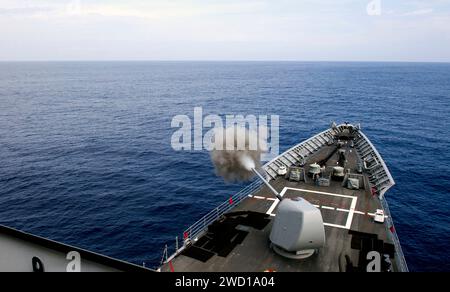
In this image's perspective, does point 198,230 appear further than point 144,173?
No

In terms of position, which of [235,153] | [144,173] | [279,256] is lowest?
[144,173]

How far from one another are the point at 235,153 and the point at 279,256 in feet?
30.7

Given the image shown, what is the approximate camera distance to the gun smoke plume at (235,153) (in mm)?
Answer: 27875

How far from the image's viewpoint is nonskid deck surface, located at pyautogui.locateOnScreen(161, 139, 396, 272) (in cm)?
2109

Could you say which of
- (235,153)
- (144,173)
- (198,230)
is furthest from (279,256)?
(144,173)

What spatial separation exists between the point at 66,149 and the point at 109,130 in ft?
57.2

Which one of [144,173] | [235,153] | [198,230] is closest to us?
[198,230]

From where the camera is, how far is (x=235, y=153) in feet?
92.0

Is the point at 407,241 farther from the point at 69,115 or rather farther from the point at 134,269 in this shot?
the point at 69,115

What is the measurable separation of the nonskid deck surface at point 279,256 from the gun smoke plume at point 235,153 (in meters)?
3.72

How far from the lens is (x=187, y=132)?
Result: 91625 mm

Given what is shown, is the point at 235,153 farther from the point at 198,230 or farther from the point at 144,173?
the point at 144,173

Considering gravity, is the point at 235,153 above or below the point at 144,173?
above

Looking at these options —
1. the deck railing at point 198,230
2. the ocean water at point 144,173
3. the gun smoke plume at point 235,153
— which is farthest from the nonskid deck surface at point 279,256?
the ocean water at point 144,173
